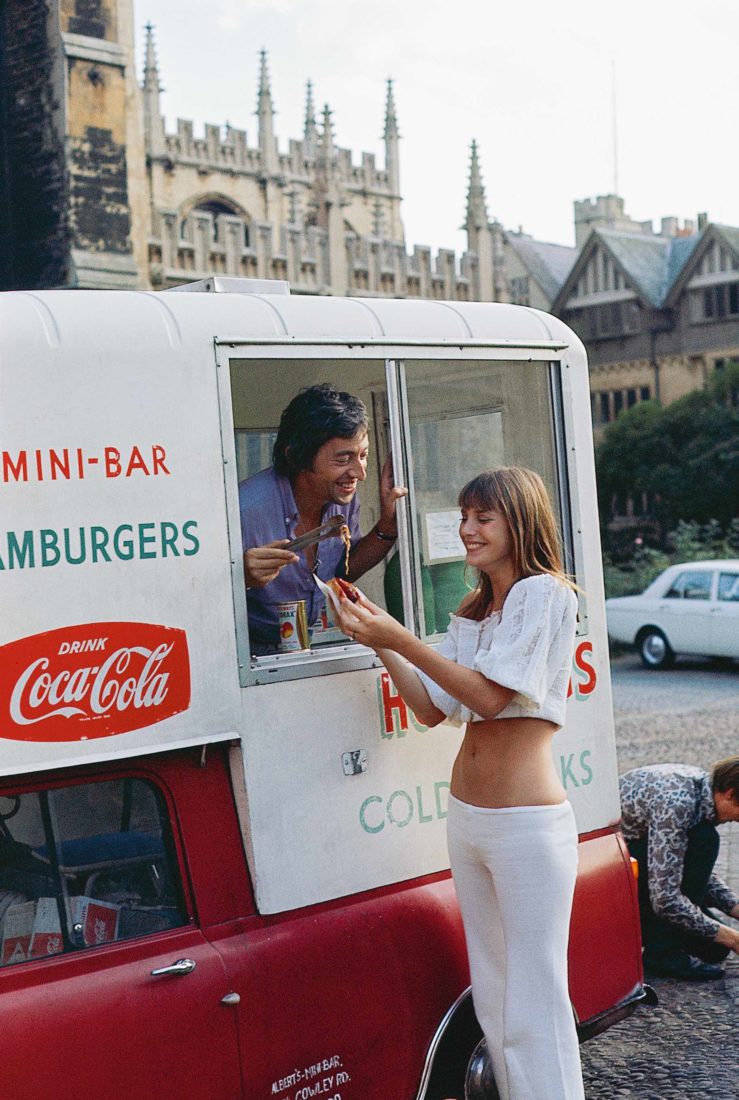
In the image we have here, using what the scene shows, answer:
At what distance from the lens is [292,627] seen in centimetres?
389

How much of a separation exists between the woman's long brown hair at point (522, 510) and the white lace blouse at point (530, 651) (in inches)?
2.5

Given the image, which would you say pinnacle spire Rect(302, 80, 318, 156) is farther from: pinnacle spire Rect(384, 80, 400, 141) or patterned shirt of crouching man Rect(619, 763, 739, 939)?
patterned shirt of crouching man Rect(619, 763, 739, 939)

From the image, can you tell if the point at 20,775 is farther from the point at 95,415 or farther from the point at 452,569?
the point at 452,569

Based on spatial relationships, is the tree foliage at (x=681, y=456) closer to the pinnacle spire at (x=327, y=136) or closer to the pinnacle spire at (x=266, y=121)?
the pinnacle spire at (x=327, y=136)

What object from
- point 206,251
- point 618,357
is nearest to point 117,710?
point 206,251

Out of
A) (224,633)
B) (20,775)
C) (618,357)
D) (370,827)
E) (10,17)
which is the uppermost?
(10,17)

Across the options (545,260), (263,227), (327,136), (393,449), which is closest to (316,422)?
(393,449)

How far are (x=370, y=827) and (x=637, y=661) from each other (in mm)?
16297

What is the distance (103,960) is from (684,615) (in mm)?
15490

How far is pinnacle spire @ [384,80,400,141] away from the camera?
177 feet

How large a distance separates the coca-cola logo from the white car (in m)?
14.9

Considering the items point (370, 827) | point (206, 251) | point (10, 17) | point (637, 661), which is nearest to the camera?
point (370, 827)

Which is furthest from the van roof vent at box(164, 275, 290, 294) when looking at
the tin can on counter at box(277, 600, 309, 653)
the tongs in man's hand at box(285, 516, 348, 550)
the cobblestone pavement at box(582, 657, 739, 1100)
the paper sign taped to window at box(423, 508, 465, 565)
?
the cobblestone pavement at box(582, 657, 739, 1100)

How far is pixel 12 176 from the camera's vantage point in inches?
939
